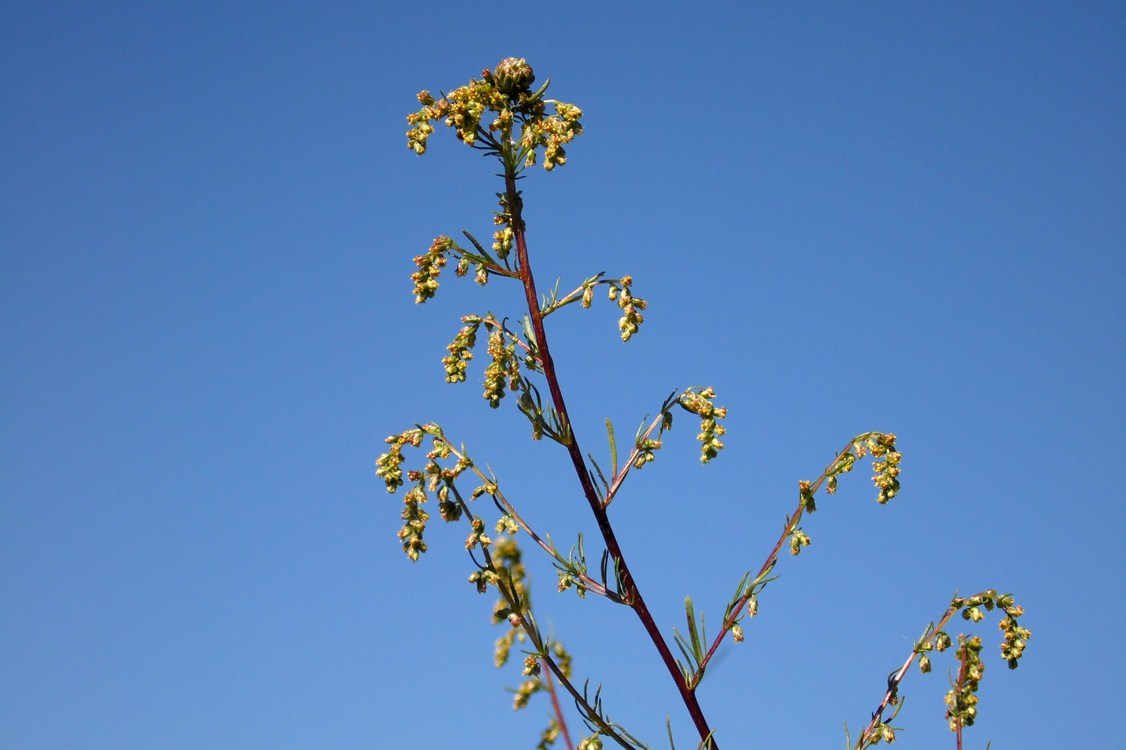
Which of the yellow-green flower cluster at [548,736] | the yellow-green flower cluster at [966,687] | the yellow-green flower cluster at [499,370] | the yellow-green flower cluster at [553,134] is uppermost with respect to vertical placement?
the yellow-green flower cluster at [553,134]

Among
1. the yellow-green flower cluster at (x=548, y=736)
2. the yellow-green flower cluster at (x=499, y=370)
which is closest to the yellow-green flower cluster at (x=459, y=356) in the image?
the yellow-green flower cluster at (x=499, y=370)

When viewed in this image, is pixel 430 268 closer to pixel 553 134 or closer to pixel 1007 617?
pixel 553 134

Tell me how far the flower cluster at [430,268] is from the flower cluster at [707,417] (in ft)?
4.70

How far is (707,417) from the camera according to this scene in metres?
5.08

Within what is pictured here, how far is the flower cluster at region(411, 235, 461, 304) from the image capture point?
16.6 feet

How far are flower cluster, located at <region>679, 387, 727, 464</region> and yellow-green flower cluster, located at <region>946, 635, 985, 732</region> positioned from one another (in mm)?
1600

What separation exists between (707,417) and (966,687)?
184 centimetres

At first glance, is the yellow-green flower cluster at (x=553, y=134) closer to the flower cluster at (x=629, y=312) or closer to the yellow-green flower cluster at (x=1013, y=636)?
the flower cluster at (x=629, y=312)

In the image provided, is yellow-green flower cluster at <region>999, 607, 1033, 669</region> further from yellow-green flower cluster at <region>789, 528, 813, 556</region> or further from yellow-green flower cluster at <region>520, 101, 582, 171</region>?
yellow-green flower cluster at <region>520, 101, 582, 171</region>

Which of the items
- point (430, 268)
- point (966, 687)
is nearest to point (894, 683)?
point (966, 687)

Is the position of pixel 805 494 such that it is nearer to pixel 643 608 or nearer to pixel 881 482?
pixel 881 482

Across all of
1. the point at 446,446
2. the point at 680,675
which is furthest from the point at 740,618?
the point at 446,446

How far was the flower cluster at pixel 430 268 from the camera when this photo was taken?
5.05 m

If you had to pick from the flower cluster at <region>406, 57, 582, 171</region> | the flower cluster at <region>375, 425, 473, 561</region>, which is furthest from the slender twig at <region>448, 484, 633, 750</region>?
the flower cluster at <region>406, 57, 582, 171</region>
